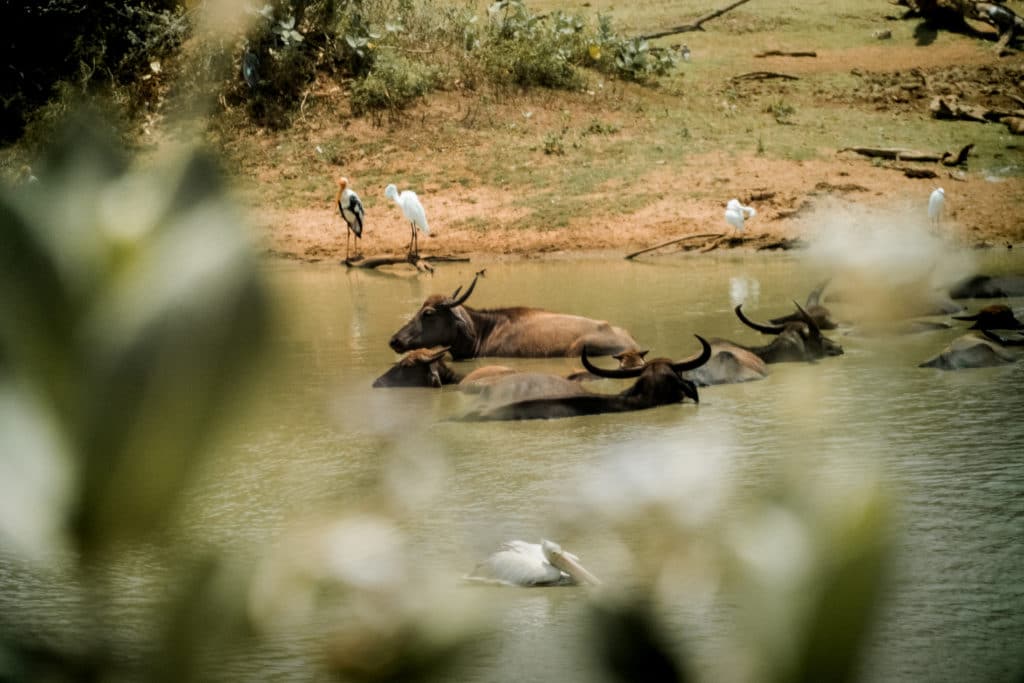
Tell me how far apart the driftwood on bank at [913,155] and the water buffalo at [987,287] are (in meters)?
6.00

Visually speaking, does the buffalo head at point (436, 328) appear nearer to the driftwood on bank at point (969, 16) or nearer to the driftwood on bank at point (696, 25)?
the driftwood on bank at point (696, 25)

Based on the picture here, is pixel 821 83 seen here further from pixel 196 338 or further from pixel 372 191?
pixel 196 338

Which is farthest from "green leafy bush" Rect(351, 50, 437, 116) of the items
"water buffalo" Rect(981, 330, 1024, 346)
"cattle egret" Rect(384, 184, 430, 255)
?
"water buffalo" Rect(981, 330, 1024, 346)

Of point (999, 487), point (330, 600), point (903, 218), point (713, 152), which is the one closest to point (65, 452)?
point (330, 600)

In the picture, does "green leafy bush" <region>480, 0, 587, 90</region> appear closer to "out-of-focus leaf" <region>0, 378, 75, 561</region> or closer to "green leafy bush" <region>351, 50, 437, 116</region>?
"green leafy bush" <region>351, 50, 437, 116</region>

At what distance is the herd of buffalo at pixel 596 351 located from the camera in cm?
743

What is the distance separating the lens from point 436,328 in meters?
9.67

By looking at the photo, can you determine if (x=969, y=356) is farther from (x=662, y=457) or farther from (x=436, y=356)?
(x=436, y=356)

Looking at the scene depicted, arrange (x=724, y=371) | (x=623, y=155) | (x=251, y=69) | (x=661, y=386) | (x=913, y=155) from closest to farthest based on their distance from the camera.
Result: (x=661, y=386)
(x=724, y=371)
(x=913, y=155)
(x=623, y=155)
(x=251, y=69)

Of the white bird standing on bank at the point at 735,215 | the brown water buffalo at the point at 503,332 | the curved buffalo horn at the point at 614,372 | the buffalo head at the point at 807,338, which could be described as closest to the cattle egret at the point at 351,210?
the white bird standing on bank at the point at 735,215

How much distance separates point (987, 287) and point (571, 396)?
5.39 m

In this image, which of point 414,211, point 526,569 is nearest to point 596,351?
point 526,569

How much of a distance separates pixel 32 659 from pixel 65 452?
7cm

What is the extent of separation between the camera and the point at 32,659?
0.45 metres
